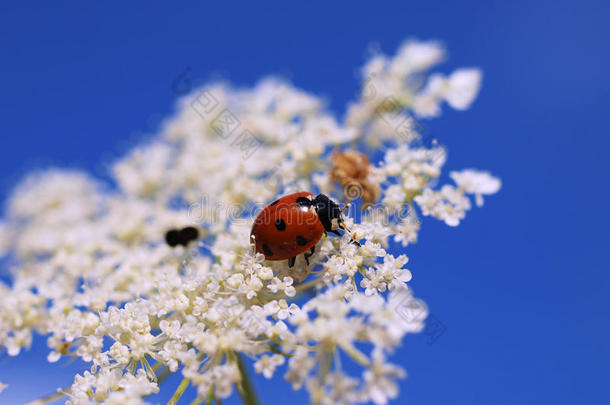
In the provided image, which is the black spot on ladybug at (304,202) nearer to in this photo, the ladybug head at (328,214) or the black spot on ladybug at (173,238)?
the ladybug head at (328,214)

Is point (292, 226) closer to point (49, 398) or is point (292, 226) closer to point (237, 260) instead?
point (237, 260)

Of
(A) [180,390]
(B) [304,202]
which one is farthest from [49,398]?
(B) [304,202]

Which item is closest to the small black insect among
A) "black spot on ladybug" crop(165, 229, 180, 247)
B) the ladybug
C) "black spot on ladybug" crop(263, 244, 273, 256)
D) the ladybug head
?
"black spot on ladybug" crop(165, 229, 180, 247)

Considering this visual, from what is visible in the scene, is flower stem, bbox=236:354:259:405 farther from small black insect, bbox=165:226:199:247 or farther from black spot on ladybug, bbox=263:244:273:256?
small black insect, bbox=165:226:199:247

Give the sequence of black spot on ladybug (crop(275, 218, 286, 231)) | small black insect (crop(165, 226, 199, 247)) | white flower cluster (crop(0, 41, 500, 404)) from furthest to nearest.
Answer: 1. small black insect (crop(165, 226, 199, 247))
2. black spot on ladybug (crop(275, 218, 286, 231))
3. white flower cluster (crop(0, 41, 500, 404))

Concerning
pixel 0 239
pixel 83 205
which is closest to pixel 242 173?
pixel 83 205
